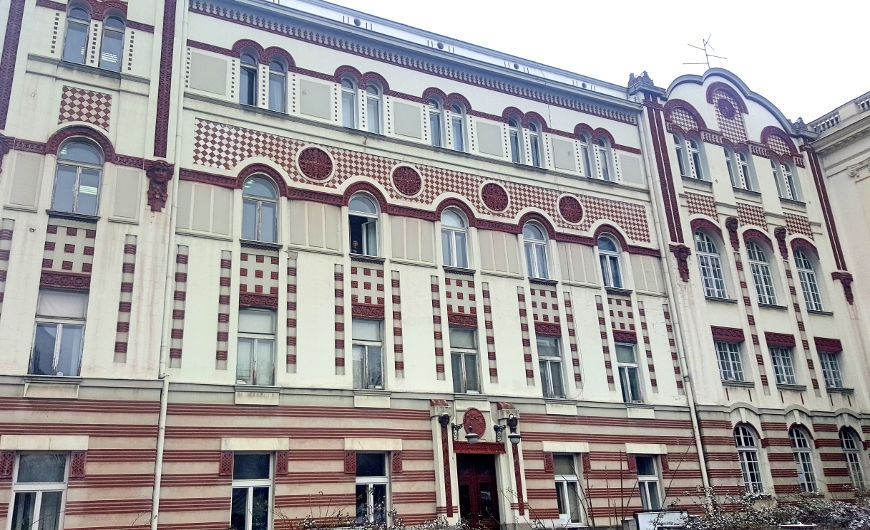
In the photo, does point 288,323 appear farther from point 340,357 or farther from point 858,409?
point 858,409

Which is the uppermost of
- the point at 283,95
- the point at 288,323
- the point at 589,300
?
the point at 283,95

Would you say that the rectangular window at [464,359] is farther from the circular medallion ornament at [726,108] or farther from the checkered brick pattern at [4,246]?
the circular medallion ornament at [726,108]

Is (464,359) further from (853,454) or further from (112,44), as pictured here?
(853,454)

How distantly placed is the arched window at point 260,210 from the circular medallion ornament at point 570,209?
393 inches

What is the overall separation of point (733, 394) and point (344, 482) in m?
14.4

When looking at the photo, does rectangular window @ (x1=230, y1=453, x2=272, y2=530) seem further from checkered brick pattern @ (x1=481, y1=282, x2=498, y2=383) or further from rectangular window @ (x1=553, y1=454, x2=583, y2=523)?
rectangular window @ (x1=553, y1=454, x2=583, y2=523)

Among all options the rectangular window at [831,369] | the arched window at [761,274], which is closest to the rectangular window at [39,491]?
the arched window at [761,274]

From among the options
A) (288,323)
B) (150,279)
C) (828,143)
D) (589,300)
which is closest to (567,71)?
(589,300)

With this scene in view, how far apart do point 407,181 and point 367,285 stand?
382 centimetres

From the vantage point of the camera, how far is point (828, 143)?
32.8 m

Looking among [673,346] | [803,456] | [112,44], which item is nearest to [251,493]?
[112,44]

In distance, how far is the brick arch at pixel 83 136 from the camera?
60.9 ft

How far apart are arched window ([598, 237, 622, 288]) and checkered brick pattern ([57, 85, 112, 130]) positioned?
627 inches

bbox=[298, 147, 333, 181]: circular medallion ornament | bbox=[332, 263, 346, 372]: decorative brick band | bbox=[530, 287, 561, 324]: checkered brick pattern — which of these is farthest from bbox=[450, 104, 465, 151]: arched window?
bbox=[332, 263, 346, 372]: decorative brick band
